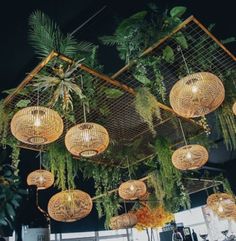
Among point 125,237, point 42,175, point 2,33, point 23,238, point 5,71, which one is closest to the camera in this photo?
point 23,238

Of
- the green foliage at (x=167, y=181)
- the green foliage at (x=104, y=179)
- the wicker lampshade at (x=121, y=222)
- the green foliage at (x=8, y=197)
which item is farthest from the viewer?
the wicker lampshade at (x=121, y=222)

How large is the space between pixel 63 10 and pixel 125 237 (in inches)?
440

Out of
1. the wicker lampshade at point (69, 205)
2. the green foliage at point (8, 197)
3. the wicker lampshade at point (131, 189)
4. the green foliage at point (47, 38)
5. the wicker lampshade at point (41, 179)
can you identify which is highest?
the green foliage at point (47, 38)

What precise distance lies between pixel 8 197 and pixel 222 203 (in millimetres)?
4944

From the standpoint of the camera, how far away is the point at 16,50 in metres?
2.71

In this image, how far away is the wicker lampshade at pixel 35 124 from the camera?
6.40 ft

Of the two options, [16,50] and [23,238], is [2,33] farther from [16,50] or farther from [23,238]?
[23,238]

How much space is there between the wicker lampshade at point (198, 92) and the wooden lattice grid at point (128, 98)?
0.37 metres

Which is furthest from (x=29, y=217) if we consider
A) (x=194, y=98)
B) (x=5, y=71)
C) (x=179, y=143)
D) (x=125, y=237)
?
(x=125, y=237)

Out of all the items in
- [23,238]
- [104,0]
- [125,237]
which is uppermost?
[104,0]

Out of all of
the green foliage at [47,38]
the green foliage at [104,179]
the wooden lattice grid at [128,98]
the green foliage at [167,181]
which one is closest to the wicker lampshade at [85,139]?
the wooden lattice grid at [128,98]

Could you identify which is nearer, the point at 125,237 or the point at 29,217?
the point at 29,217

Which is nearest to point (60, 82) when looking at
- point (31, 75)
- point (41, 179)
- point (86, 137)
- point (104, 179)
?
point (31, 75)

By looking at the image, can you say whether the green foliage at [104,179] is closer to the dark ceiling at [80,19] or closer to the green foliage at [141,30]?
the dark ceiling at [80,19]
